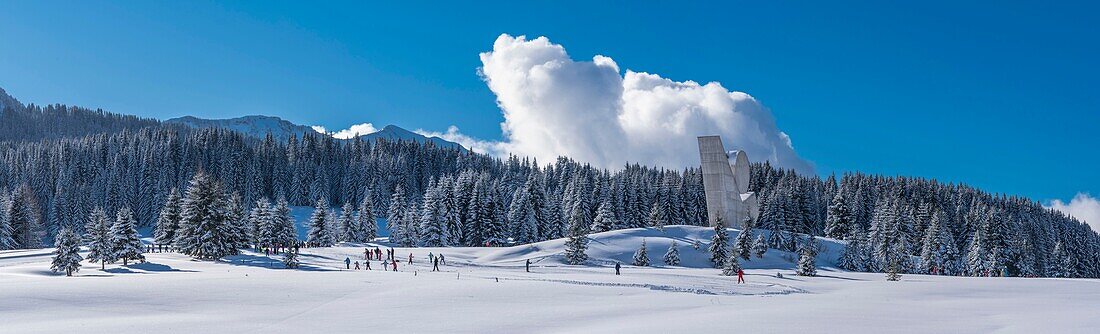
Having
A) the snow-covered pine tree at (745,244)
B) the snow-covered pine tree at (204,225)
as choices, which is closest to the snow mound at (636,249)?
the snow-covered pine tree at (745,244)

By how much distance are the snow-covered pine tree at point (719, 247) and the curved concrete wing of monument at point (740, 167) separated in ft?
59.6

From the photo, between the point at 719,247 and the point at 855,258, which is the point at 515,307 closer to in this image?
the point at 719,247

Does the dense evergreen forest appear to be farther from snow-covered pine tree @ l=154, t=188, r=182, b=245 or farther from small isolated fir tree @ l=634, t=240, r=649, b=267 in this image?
small isolated fir tree @ l=634, t=240, r=649, b=267

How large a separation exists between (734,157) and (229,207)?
166 ft

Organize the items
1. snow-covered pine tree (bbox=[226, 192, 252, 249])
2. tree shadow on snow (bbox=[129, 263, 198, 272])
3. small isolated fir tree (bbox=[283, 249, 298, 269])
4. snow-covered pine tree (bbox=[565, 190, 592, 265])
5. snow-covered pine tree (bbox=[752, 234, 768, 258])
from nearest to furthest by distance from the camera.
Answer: tree shadow on snow (bbox=[129, 263, 198, 272]), small isolated fir tree (bbox=[283, 249, 298, 269]), snow-covered pine tree (bbox=[226, 192, 252, 249]), snow-covered pine tree (bbox=[565, 190, 592, 265]), snow-covered pine tree (bbox=[752, 234, 768, 258])

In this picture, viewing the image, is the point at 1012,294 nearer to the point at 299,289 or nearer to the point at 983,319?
the point at 983,319

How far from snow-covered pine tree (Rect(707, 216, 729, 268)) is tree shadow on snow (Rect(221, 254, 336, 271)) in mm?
32245

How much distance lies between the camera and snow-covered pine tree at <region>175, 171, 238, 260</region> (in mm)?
48312

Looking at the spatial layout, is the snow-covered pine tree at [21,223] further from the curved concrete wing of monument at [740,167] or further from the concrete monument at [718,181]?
the curved concrete wing of monument at [740,167]

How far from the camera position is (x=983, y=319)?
1878 centimetres

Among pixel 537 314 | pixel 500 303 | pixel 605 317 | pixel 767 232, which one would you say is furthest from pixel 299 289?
pixel 767 232

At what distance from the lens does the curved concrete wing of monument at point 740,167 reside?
78438 mm

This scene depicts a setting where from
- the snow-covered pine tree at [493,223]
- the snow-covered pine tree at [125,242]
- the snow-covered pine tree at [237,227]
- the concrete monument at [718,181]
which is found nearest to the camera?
the snow-covered pine tree at [125,242]

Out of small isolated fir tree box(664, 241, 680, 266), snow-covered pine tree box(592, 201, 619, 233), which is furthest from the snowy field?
snow-covered pine tree box(592, 201, 619, 233)
